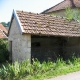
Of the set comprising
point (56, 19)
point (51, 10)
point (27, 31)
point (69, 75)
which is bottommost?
point (69, 75)

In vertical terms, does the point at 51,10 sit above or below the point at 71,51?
above

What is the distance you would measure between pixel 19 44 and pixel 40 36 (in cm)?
290

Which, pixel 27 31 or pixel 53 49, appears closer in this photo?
pixel 27 31

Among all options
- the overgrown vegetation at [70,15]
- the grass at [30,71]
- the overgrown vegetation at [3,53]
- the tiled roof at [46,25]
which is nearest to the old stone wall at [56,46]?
the tiled roof at [46,25]

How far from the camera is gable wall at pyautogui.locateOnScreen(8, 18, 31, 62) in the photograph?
13.2m

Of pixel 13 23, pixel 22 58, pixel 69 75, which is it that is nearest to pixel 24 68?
pixel 69 75

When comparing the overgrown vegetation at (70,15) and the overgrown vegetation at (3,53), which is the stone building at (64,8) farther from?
the overgrown vegetation at (3,53)

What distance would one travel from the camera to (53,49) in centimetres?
1652

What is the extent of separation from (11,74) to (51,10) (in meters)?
18.5

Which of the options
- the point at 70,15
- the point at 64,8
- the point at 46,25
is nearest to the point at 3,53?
the point at 46,25

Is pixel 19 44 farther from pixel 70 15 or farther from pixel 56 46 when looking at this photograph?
pixel 70 15

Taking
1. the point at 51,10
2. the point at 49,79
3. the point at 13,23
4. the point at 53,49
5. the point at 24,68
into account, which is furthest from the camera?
the point at 51,10

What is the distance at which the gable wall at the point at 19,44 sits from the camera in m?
13.2

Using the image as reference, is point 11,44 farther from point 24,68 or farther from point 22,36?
point 24,68
